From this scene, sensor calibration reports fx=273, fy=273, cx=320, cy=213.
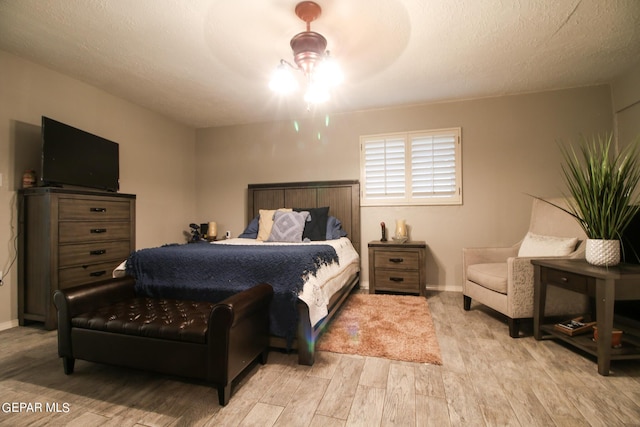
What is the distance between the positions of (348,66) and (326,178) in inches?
63.0

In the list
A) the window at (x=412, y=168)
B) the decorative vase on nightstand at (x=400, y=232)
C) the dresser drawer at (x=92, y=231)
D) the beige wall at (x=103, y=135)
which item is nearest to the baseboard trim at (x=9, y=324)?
the beige wall at (x=103, y=135)

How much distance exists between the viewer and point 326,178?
3984 millimetres

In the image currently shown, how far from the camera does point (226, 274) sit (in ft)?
6.38

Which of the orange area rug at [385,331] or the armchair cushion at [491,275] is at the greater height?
the armchair cushion at [491,275]

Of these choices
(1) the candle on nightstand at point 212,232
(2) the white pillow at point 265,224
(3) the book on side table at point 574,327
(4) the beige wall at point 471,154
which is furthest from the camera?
(1) the candle on nightstand at point 212,232

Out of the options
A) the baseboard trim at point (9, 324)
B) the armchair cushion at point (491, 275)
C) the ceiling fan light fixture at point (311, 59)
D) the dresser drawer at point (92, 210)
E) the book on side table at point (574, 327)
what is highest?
the ceiling fan light fixture at point (311, 59)

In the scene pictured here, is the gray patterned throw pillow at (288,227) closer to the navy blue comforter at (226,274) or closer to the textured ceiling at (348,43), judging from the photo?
the navy blue comforter at (226,274)

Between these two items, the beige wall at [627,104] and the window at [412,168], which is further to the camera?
the window at [412,168]

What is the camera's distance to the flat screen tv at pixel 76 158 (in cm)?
243

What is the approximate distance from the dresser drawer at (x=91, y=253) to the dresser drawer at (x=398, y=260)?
285cm

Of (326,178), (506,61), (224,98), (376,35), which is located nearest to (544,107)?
(506,61)

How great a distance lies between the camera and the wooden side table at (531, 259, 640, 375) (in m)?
1.58

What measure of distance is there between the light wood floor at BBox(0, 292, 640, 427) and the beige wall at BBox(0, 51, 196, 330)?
4.77 ft

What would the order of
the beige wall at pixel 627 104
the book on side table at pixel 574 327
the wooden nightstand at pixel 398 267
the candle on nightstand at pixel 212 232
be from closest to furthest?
the book on side table at pixel 574 327 < the beige wall at pixel 627 104 < the wooden nightstand at pixel 398 267 < the candle on nightstand at pixel 212 232
